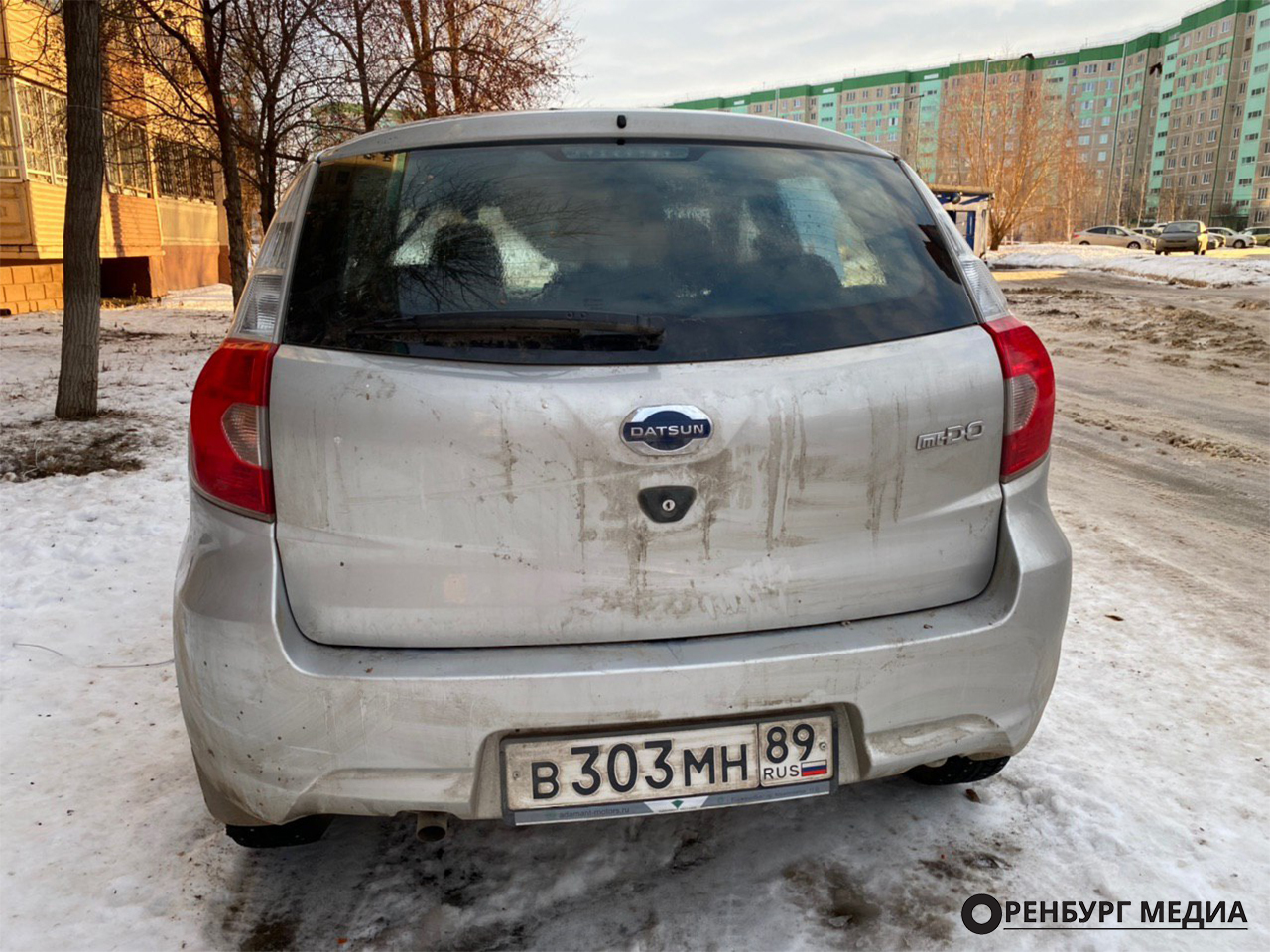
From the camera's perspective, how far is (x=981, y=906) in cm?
218

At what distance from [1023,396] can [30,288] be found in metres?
19.3

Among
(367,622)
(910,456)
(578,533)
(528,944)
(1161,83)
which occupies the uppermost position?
(1161,83)

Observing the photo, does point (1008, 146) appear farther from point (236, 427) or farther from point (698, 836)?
point (236, 427)

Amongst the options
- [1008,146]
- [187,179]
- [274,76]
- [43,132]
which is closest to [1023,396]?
[274,76]

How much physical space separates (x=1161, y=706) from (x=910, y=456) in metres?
1.74

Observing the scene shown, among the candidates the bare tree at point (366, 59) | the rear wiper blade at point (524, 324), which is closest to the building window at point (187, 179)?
the bare tree at point (366, 59)

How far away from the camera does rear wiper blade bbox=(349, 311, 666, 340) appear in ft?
6.13

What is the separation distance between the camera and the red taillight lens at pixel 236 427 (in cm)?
187

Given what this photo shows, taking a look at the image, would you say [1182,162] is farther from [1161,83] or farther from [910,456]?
[910,456]

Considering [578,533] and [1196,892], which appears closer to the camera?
[578,533]

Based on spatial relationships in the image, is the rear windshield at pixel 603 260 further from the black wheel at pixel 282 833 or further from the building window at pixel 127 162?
the building window at pixel 127 162

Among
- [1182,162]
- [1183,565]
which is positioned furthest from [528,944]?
[1182,162]

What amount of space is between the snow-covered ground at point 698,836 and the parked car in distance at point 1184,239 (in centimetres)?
4077

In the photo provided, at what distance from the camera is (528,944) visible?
206 centimetres
